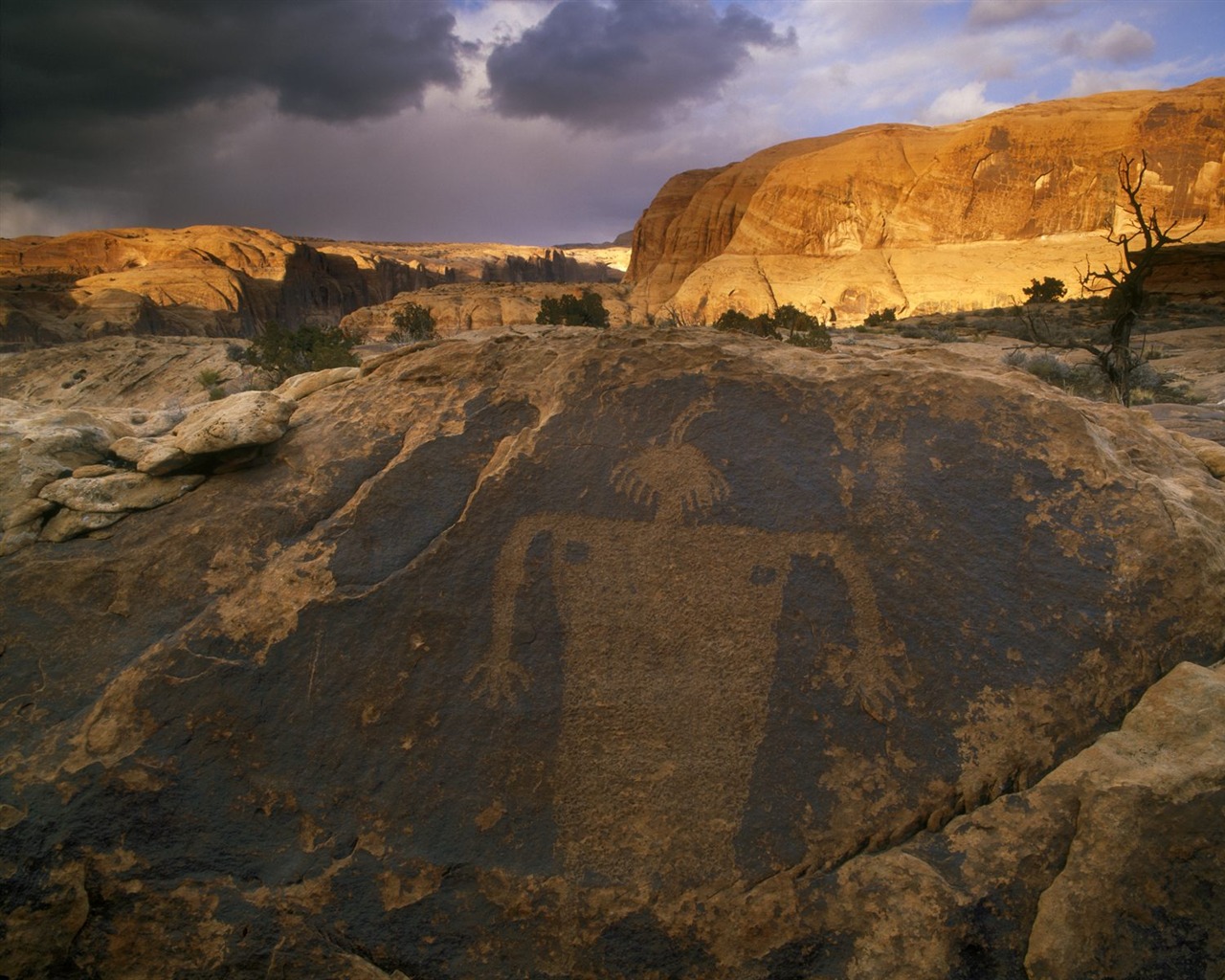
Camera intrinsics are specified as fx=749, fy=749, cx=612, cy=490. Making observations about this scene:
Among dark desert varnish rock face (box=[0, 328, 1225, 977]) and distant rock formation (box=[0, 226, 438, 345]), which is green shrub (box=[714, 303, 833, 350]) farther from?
distant rock formation (box=[0, 226, 438, 345])

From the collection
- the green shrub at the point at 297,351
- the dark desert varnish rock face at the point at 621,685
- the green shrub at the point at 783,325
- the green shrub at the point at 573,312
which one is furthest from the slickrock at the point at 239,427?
the green shrub at the point at 573,312

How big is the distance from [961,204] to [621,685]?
40488mm

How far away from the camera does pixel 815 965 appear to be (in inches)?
78.6

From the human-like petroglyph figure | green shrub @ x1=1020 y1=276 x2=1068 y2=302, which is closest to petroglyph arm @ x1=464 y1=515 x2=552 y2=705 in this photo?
the human-like petroglyph figure

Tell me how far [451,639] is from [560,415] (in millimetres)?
1005

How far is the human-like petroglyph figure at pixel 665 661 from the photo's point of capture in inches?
87.2

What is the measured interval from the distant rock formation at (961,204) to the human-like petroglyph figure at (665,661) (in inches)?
1365

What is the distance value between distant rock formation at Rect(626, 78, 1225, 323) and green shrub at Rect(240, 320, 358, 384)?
72.5 ft

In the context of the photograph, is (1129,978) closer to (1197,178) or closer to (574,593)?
(574,593)

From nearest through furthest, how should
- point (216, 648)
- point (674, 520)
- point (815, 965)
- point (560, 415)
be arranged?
point (815, 965) < point (216, 648) < point (674, 520) < point (560, 415)

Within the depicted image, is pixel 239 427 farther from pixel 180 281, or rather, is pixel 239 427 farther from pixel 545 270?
pixel 545 270

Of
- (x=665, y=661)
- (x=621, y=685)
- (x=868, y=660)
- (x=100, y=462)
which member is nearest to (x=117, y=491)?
(x=100, y=462)

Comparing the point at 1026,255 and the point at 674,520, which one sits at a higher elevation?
the point at 1026,255

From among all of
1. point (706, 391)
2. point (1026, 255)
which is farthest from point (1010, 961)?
point (1026, 255)
